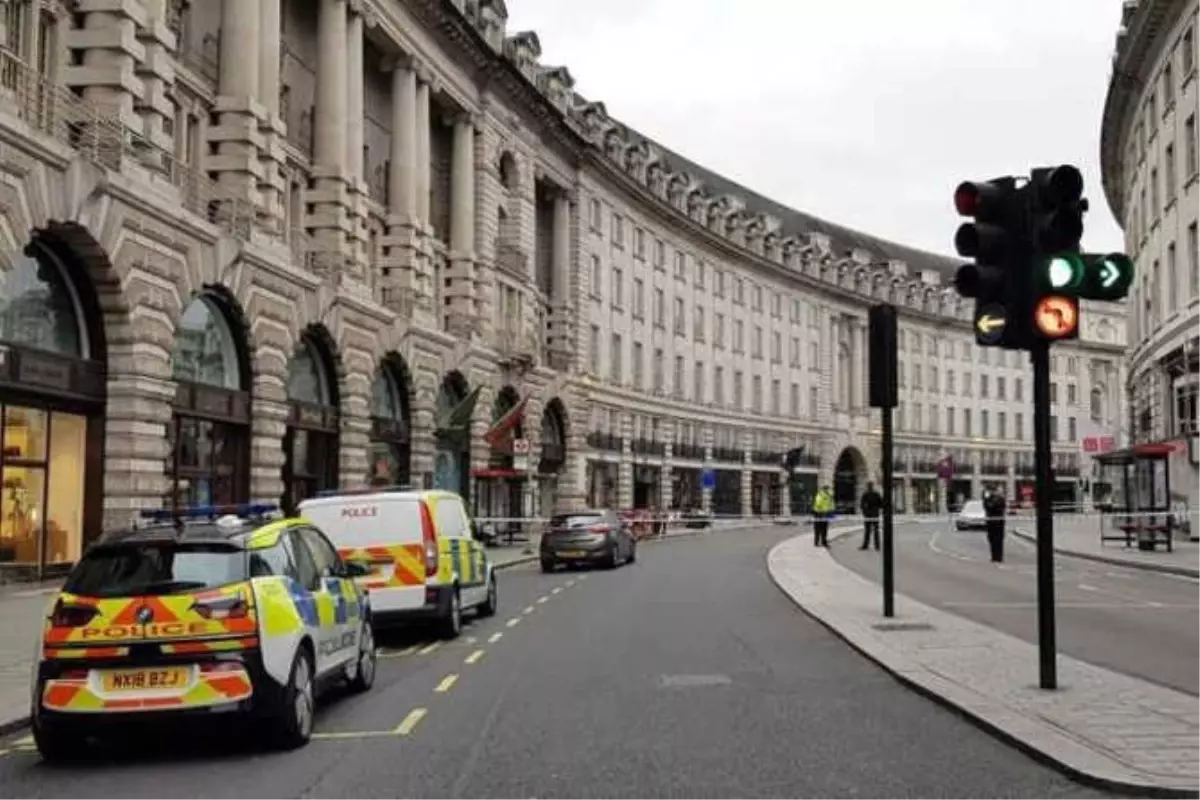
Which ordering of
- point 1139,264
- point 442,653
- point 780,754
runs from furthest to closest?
point 1139,264
point 442,653
point 780,754

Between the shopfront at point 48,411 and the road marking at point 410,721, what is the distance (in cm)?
1311

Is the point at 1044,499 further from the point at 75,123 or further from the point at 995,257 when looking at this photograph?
the point at 75,123

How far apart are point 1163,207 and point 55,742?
43.5 m

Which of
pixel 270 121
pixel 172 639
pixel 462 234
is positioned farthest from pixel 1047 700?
pixel 462 234

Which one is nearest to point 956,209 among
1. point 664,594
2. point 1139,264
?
point 664,594

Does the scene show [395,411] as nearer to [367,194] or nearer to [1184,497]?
[367,194]

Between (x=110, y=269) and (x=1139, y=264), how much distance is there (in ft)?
139

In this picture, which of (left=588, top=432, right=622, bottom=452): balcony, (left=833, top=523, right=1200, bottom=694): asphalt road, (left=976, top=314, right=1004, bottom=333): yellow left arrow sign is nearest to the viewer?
(left=976, top=314, right=1004, bottom=333): yellow left arrow sign

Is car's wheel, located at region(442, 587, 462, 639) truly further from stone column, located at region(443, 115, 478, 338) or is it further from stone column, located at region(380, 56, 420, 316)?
stone column, located at region(443, 115, 478, 338)

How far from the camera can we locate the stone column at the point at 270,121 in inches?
1250

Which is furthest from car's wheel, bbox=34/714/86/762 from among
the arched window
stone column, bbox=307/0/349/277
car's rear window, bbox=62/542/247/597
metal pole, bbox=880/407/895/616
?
stone column, bbox=307/0/349/277

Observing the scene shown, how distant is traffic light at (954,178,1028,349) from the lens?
10.1m

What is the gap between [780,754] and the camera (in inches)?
338

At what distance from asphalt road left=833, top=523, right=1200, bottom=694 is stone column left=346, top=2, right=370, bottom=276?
1635 centimetres
